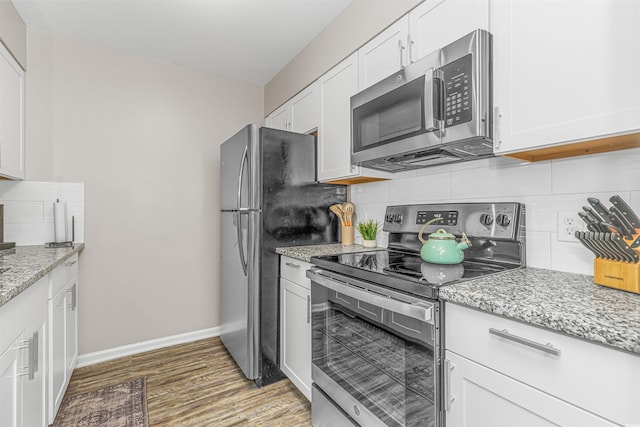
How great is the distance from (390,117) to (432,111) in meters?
0.31

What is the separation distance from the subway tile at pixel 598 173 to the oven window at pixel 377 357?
0.84 metres

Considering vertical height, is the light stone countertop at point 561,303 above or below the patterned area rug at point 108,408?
above

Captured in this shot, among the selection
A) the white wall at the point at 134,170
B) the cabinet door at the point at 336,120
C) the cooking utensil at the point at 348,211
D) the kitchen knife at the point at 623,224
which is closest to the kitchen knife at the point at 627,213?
the kitchen knife at the point at 623,224

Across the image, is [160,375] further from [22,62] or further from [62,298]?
[22,62]

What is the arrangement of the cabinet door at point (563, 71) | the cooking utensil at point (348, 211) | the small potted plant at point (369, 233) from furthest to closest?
the cooking utensil at point (348, 211) → the small potted plant at point (369, 233) → the cabinet door at point (563, 71)

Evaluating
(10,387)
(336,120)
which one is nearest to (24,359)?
(10,387)

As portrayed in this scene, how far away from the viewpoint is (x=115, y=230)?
2.56 meters

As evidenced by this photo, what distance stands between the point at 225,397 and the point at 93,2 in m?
2.74

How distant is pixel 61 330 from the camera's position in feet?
5.75

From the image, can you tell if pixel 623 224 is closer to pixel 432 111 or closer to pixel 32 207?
pixel 432 111

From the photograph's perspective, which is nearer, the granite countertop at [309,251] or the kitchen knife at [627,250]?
the kitchen knife at [627,250]

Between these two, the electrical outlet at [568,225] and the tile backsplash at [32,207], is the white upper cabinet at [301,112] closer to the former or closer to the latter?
the electrical outlet at [568,225]

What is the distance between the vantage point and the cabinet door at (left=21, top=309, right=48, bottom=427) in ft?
3.85

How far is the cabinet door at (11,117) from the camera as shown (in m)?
1.86
